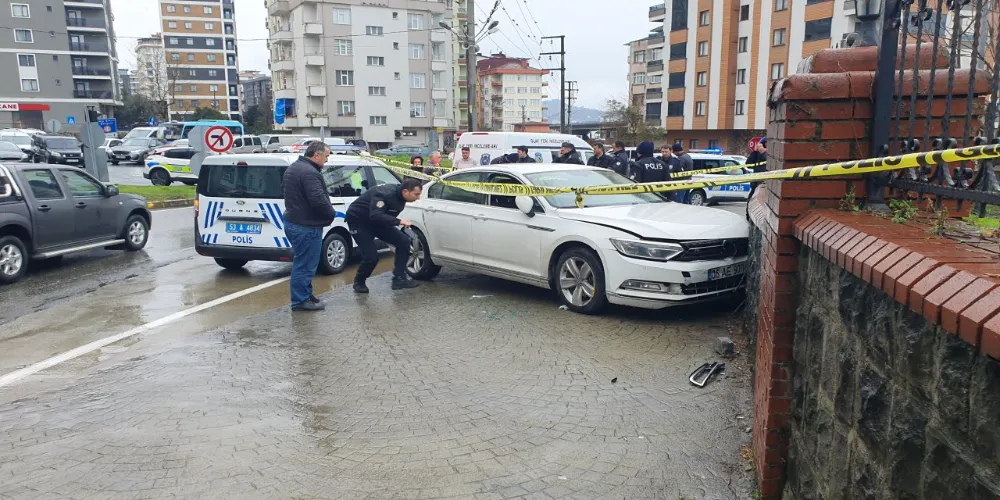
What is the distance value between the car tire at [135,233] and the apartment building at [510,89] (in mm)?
131230

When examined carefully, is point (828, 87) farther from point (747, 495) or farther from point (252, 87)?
point (252, 87)

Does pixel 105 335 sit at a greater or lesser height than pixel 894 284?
lesser

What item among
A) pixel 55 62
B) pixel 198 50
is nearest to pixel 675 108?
pixel 55 62

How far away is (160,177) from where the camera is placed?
28.7 meters

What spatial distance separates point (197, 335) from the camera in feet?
23.5

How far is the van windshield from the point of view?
394 inches

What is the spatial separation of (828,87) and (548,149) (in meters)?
15.8

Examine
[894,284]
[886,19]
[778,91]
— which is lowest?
[894,284]

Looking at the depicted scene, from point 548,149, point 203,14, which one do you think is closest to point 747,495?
point 548,149

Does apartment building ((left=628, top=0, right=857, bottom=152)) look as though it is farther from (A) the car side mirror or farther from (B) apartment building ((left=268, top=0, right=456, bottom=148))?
(A) the car side mirror

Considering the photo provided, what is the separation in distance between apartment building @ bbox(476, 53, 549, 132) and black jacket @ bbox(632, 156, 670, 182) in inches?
5167

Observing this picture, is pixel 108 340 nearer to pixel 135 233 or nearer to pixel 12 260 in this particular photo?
pixel 12 260

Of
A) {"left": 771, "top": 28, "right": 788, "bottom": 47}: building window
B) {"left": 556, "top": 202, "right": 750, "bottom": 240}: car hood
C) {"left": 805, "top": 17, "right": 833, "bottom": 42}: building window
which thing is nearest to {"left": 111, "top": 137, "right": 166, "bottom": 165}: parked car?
{"left": 556, "top": 202, "right": 750, "bottom": 240}: car hood

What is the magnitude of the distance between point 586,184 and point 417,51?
2715 inches
